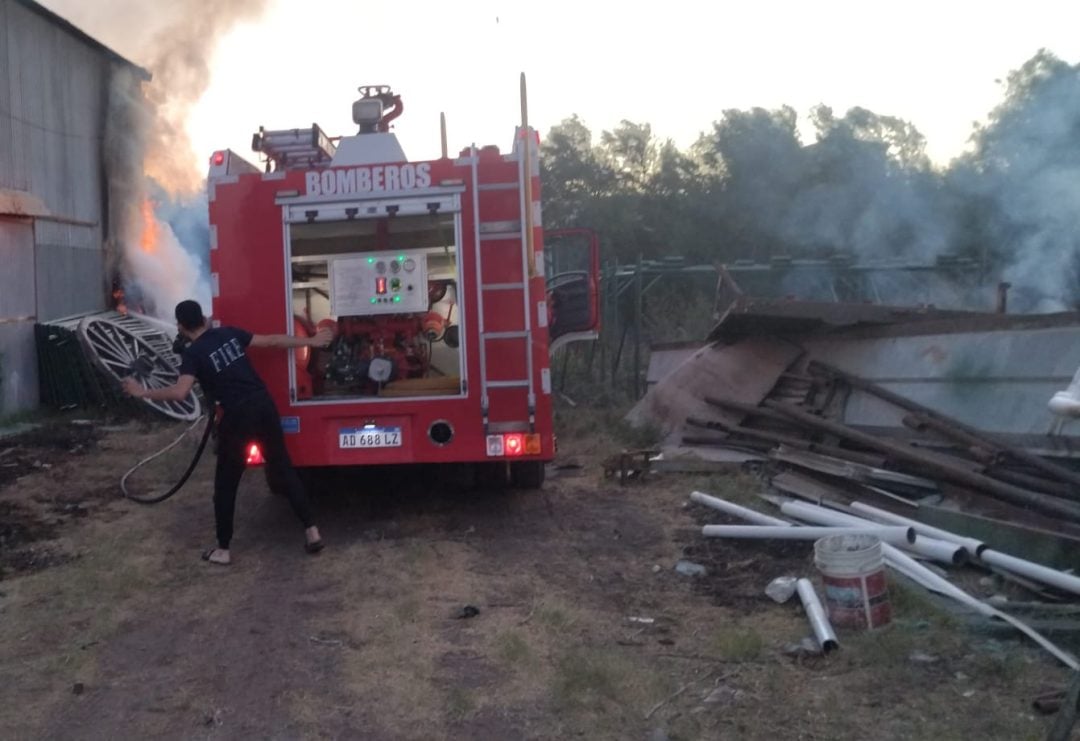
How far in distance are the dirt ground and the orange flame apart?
11.2 metres

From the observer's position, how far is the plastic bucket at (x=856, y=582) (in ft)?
18.0

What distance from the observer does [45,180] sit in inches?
634

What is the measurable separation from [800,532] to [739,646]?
1740mm

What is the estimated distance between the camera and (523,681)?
5137 millimetres

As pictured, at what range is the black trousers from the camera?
741cm

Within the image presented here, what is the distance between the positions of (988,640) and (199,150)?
18598 mm

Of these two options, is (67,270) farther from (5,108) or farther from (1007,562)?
(1007,562)

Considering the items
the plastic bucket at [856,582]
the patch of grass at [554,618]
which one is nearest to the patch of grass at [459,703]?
the patch of grass at [554,618]

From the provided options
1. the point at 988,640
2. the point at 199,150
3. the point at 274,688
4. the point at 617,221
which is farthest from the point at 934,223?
the point at 274,688

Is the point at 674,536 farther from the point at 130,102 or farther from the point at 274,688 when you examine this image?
the point at 130,102

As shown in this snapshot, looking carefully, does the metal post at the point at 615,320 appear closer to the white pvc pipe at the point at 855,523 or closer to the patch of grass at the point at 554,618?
the white pvc pipe at the point at 855,523

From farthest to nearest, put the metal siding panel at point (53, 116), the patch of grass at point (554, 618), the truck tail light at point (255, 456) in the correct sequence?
the metal siding panel at point (53, 116) → the truck tail light at point (255, 456) → the patch of grass at point (554, 618)

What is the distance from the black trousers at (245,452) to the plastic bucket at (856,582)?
363 cm

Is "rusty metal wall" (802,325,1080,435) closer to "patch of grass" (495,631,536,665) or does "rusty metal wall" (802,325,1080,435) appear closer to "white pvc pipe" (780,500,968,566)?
"white pvc pipe" (780,500,968,566)
